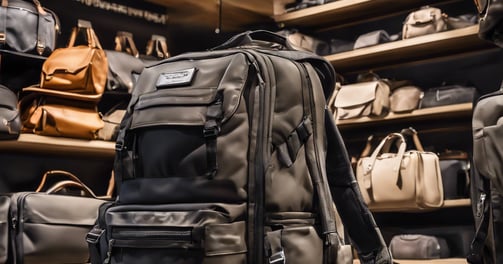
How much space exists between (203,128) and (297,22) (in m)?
2.71

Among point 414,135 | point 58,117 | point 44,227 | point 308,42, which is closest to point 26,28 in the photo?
point 58,117

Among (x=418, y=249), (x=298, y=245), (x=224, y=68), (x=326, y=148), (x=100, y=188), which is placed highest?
(x=224, y=68)

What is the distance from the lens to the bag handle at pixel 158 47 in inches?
147

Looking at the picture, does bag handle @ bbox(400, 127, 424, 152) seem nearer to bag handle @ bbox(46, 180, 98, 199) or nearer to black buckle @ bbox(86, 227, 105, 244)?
bag handle @ bbox(46, 180, 98, 199)

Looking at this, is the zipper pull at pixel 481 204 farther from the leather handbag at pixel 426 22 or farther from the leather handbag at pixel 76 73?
the leather handbag at pixel 76 73

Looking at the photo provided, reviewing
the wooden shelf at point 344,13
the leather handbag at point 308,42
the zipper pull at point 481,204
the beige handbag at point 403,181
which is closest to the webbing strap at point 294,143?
the zipper pull at point 481,204

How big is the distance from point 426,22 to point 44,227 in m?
2.26

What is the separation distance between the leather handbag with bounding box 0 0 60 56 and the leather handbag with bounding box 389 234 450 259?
6.81 ft

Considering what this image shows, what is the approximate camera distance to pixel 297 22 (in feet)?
14.1

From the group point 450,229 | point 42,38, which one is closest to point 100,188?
point 42,38

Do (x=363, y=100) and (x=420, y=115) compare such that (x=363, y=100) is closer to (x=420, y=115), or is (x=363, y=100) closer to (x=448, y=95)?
(x=420, y=115)

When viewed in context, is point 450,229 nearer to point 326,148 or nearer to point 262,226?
point 326,148

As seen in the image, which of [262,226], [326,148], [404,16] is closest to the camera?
[262,226]

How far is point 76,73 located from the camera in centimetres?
307
